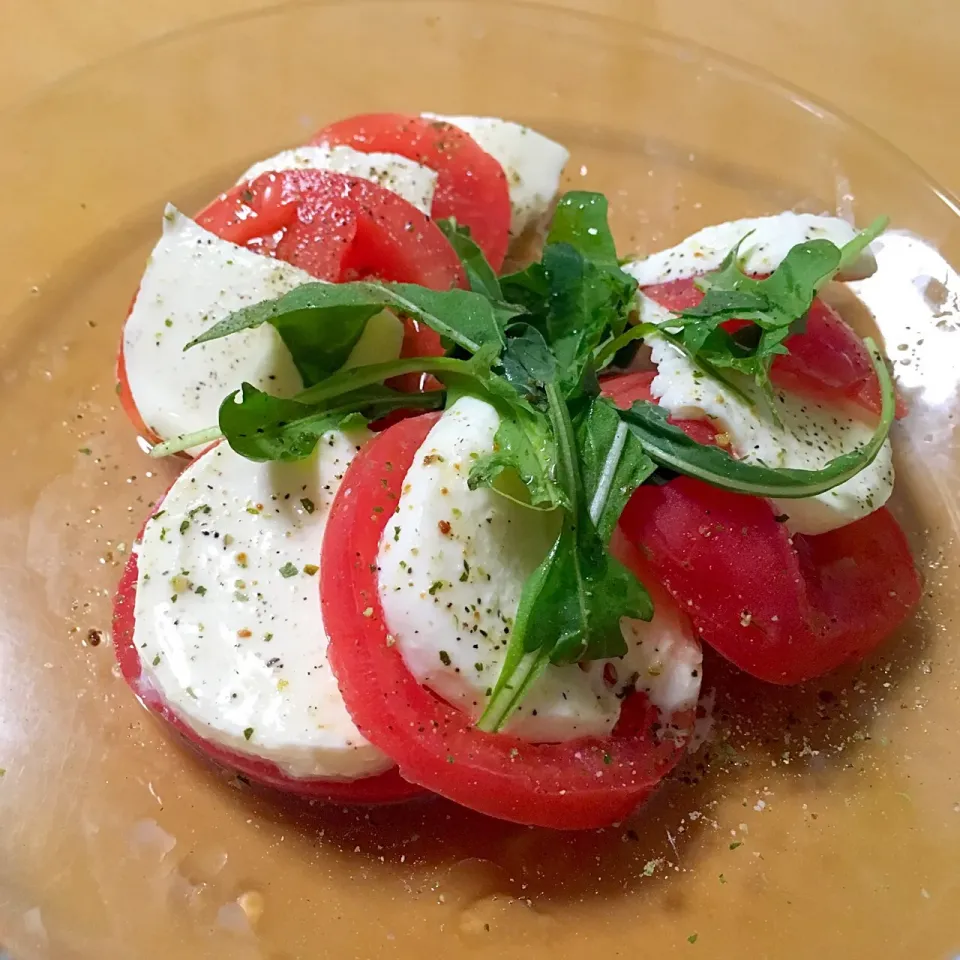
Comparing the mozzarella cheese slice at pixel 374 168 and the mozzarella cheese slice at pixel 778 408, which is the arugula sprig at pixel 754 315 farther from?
the mozzarella cheese slice at pixel 374 168

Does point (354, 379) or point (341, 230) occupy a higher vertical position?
point (341, 230)

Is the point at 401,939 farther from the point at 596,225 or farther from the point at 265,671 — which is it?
the point at 596,225

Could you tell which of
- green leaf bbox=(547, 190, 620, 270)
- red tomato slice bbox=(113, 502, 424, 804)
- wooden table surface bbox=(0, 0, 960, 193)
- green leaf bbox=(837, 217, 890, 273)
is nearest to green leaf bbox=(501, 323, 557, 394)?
green leaf bbox=(547, 190, 620, 270)

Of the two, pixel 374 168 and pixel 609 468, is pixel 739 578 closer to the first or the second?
pixel 609 468

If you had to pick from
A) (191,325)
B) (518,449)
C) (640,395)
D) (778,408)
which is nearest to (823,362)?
(778,408)

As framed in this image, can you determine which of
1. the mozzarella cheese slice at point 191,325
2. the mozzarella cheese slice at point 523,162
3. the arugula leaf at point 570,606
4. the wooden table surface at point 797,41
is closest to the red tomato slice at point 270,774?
the arugula leaf at point 570,606

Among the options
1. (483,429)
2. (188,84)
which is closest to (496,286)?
(483,429)
